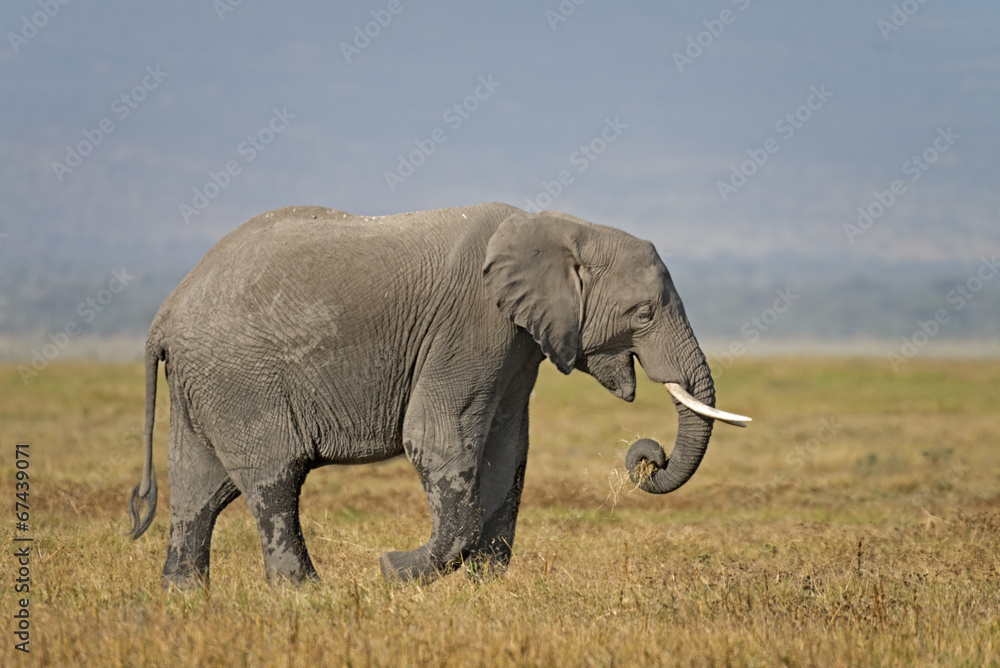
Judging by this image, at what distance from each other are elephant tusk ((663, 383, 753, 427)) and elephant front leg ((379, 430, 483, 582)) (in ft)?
5.30

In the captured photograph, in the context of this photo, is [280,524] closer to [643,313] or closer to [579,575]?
[579,575]

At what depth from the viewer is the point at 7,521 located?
11.4m

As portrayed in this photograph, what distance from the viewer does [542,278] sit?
322 inches

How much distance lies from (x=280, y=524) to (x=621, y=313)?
3.07 metres

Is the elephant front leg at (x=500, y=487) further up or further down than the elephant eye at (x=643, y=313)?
further down

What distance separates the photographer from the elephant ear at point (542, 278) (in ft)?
26.6


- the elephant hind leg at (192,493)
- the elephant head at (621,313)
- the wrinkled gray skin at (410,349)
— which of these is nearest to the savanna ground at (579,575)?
the elephant hind leg at (192,493)

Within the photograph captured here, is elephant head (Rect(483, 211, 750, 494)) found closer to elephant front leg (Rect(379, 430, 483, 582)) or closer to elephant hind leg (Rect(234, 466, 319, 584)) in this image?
elephant front leg (Rect(379, 430, 483, 582))

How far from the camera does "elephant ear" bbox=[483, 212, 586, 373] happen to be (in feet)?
26.6

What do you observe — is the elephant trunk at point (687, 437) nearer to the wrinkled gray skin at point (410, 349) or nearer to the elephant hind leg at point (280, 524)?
the wrinkled gray skin at point (410, 349)

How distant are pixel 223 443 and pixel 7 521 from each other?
4.56 meters

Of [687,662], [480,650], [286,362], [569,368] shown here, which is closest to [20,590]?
[286,362]

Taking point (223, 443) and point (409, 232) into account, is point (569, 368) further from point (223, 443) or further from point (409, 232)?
point (223, 443)

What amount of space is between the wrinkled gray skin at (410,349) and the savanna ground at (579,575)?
676 millimetres
